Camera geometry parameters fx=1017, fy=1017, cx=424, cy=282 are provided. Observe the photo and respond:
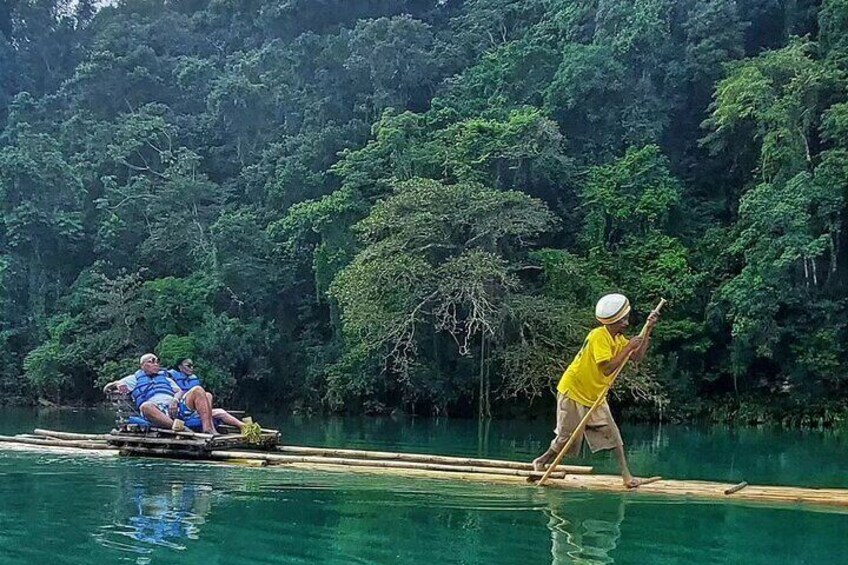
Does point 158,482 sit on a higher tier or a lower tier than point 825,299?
lower

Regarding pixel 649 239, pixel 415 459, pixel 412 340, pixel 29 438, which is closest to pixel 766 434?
pixel 649 239

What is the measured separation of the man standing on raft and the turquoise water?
15.6 inches

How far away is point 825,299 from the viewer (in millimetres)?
20469

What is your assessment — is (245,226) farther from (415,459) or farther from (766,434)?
(415,459)

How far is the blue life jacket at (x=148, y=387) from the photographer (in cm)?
1062

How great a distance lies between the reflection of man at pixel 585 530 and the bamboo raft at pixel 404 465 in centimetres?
51

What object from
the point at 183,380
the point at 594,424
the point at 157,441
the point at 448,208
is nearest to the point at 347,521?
the point at 594,424

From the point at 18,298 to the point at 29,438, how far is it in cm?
1584

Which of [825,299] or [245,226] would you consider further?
[245,226]

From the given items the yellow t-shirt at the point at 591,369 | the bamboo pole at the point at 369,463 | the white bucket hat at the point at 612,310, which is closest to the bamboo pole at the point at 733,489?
the yellow t-shirt at the point at 591,369

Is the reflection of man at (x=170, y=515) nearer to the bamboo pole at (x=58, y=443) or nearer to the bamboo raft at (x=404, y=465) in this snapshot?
the bamboo raft at (x=404, y=465)

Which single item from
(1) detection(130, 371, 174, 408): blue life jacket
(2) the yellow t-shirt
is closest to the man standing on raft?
(2) the yellow t-shirt

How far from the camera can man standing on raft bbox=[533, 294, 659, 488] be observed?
280 inches

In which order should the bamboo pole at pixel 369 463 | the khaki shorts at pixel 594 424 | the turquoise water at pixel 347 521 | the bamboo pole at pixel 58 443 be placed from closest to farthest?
the turquoise water at pixel 347 521 < the khaki shorts at pixel 594 424 < the bamboo pole at pixel 369 463 < the bamboo pole at pixel 58 443
